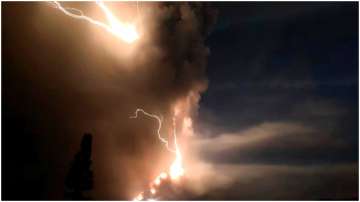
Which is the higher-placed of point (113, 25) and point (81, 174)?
point (113, 25)

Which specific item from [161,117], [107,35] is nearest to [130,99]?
[161,117]

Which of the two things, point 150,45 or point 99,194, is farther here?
point 150,45

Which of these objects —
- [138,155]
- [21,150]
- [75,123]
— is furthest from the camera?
[138,155]

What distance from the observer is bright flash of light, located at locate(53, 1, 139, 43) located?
39.1ft

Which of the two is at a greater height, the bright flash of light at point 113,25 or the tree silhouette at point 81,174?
the bright flash of light at point 113,25

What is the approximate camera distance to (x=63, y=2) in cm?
1212

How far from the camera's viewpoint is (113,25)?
12203 mm

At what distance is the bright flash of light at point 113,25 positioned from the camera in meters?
11.9

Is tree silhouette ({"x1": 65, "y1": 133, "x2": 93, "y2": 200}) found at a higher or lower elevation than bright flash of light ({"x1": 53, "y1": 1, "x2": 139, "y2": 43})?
lower

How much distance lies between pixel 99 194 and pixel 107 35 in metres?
5.10

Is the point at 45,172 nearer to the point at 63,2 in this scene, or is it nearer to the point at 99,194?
the point at 99,194

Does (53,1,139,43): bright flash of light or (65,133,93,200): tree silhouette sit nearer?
(65,133,93,200): tree silhouette

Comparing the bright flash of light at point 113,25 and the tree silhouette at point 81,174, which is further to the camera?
the bright flash of light at point 113,25

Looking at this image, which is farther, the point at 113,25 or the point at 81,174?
the point at 113,25
